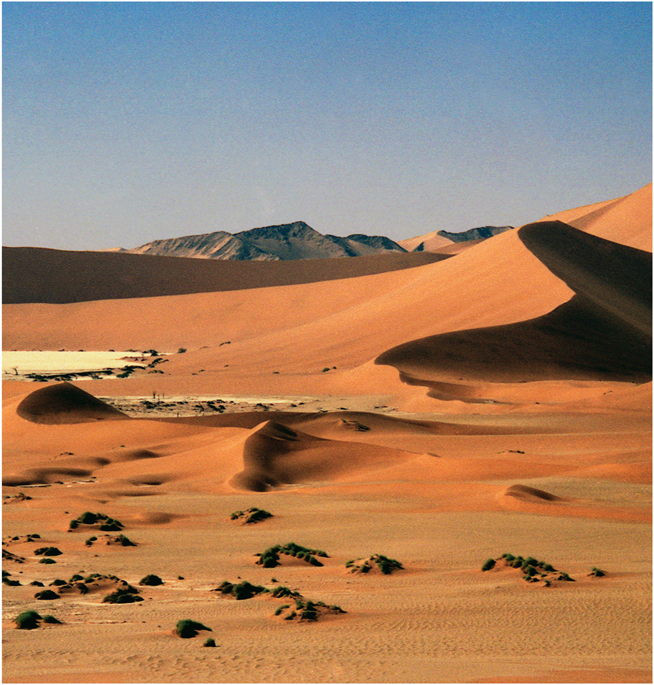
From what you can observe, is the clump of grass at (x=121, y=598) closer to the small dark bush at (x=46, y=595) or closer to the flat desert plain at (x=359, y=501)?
the flat desert plain at (x=359, y=501)

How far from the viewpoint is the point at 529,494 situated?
928 inches

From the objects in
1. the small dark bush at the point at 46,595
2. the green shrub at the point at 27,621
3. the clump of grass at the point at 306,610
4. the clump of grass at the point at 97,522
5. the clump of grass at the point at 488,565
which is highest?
the green shrub at the point at 27,621

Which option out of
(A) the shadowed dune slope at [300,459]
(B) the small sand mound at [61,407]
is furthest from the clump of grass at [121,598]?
(B) the small sand mound at [61,407]

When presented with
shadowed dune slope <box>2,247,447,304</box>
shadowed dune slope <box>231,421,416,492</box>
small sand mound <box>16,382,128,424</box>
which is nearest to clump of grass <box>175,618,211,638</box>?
shadowed dune slope <box>231,421,416,492</box>

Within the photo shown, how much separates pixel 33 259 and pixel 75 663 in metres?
125

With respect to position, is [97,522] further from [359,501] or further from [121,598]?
[121,598]

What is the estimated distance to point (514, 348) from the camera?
61.3 metres

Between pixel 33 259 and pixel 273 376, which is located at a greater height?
pixel 33 259

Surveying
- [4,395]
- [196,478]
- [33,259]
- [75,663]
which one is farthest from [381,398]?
[33,259]

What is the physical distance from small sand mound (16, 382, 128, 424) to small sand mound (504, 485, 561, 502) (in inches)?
818

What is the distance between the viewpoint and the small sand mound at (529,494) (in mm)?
23234

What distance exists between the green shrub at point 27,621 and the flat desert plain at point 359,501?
0.03 meters

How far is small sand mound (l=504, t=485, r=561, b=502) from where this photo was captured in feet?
76.2

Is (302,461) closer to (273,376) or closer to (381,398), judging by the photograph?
(381,398)
